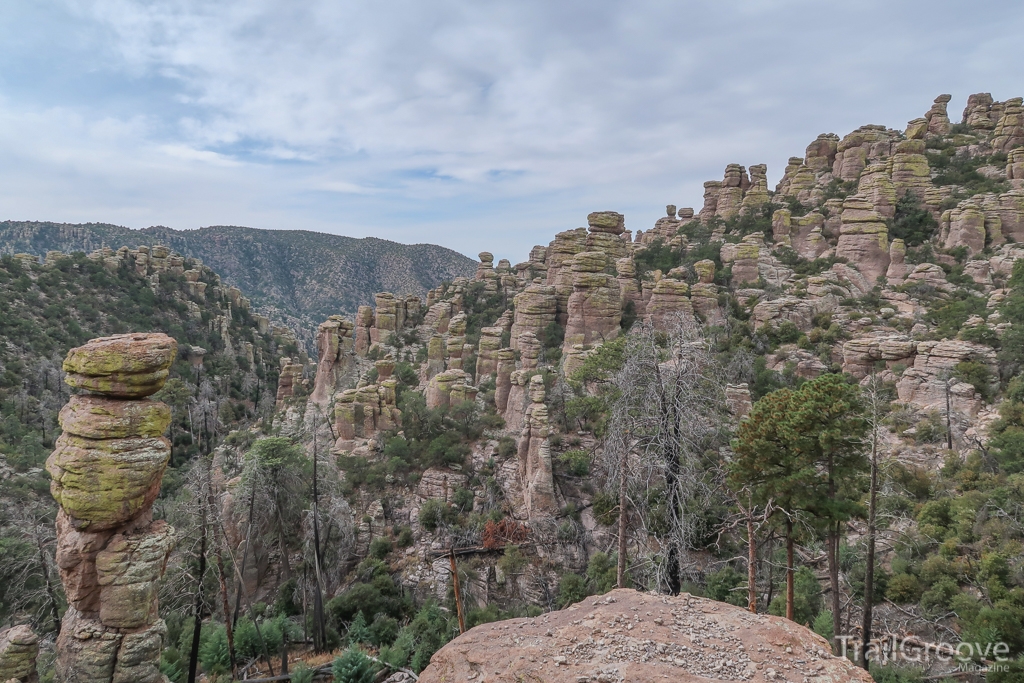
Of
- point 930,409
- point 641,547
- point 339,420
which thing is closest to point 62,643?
point 641,547

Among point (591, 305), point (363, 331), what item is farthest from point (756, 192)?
point (363, 331)

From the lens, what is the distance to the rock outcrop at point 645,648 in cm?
461

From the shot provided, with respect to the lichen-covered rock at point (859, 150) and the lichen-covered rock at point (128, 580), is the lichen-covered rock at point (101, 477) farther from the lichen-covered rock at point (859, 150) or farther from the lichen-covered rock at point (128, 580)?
the lichen-covered rock at point (859, 150)

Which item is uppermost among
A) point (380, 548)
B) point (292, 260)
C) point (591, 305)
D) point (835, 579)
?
point (292, 260)

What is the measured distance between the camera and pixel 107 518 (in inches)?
296

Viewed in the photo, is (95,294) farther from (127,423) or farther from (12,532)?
(127,423)

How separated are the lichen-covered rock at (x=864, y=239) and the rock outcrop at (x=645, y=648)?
30971 mm

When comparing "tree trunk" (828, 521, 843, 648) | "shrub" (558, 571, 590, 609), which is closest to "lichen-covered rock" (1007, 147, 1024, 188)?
"tree trunk" (828, 521, 843, 648)

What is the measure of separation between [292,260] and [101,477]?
107m

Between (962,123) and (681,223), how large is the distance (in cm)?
2456

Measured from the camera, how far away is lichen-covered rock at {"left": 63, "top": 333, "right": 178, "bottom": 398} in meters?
7.54

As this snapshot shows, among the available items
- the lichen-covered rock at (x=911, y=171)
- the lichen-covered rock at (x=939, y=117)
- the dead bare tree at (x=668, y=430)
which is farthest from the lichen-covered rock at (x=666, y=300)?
the lichen-covered rock at (x=939, y=117)

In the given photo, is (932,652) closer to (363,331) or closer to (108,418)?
(108,418)

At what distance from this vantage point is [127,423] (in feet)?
25.3
